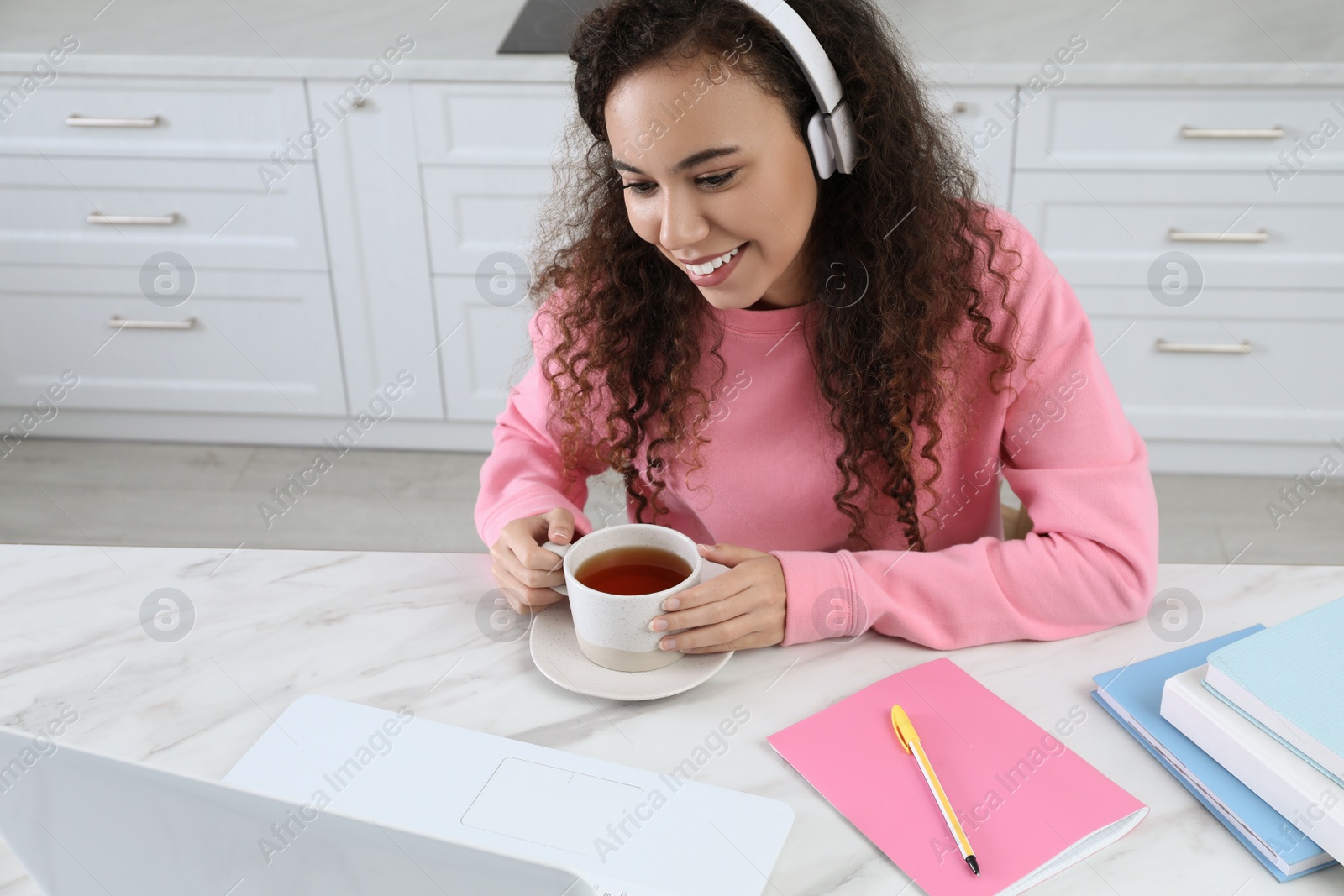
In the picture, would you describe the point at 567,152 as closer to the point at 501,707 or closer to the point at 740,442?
the point at 740,442

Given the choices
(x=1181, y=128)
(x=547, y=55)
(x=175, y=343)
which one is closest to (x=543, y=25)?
(x=547, y=55)

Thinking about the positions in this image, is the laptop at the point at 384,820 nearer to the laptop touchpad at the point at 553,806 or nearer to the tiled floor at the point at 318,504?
the laptop touchpad at the point at 553,806

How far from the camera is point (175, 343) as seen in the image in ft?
8.66

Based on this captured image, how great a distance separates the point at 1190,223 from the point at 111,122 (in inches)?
88.2

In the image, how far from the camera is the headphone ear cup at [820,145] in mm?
995

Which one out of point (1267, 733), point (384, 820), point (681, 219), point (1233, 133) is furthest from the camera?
point (1233, 133)

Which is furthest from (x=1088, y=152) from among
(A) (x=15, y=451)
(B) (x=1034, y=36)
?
(A) (x=15, y=451)

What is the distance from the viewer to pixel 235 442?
110 inches

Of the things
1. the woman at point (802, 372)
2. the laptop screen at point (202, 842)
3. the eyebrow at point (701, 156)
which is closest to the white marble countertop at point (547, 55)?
the woman at point (802, 372)

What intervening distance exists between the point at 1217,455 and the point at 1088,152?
79cm

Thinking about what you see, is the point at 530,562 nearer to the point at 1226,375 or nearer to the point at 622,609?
the point at 622,609

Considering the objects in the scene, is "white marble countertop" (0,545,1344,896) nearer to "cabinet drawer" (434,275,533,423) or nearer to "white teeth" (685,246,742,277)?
"white teeth" (685,246,742,277)

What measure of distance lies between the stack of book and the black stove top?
1826 mm

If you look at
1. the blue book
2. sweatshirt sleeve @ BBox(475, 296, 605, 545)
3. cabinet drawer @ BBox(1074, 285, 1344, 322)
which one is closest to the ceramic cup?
sweatshirt sleeve @ BBox(475, 296, 605, 545)
